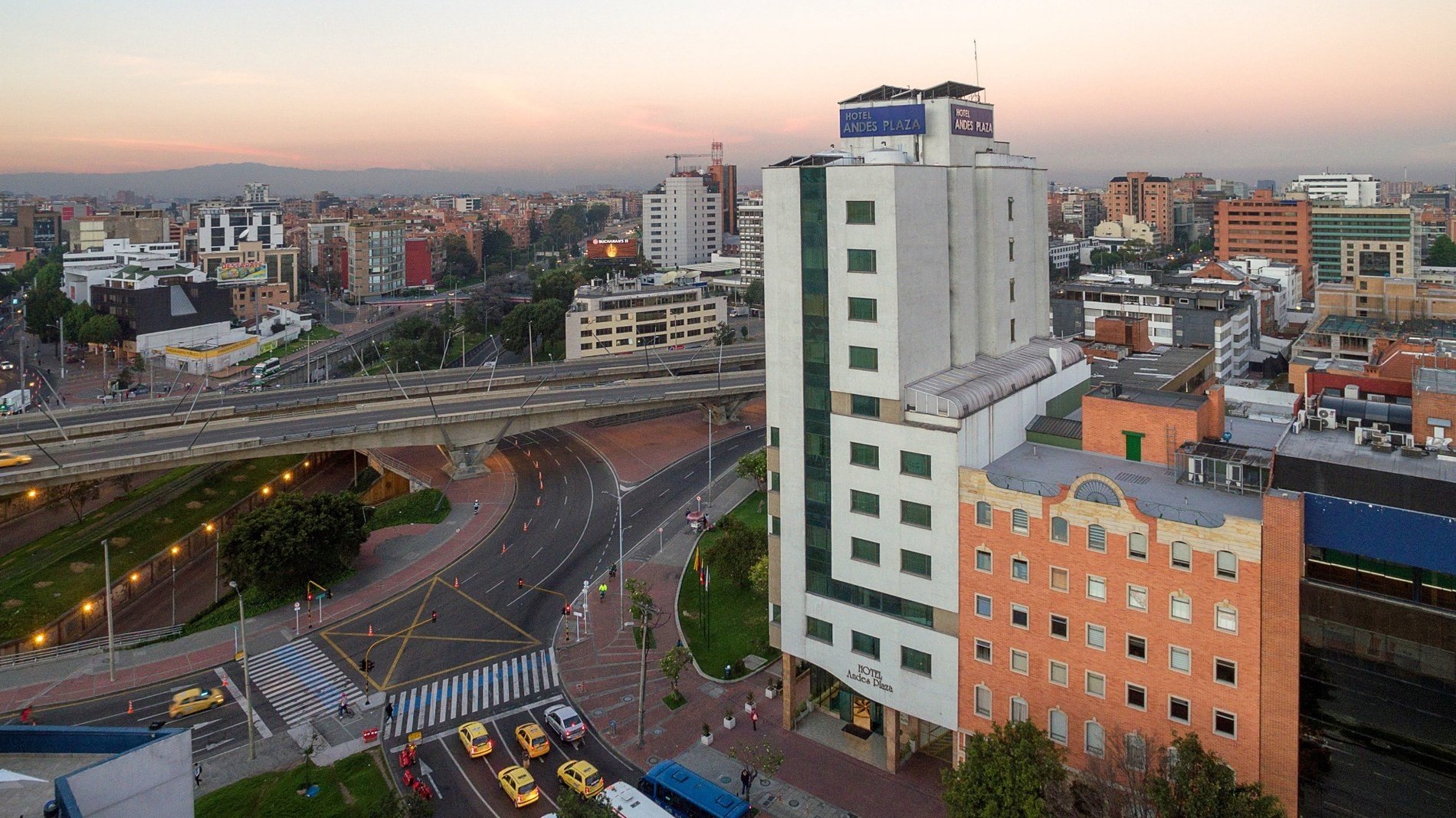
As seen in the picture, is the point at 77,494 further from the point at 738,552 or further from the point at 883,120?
the point at 883,120

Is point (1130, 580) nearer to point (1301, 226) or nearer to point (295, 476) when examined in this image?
point (295, 476)

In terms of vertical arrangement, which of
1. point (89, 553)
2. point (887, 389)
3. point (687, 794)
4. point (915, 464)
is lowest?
point (687, 794)

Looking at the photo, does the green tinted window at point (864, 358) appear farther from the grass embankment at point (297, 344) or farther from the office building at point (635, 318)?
the grass embankment at point (297, 344)

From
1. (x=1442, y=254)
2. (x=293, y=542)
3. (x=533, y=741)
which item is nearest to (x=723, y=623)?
(x=533, y=741)

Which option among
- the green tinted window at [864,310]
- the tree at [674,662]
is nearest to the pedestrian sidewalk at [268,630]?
the tree at [674,662]

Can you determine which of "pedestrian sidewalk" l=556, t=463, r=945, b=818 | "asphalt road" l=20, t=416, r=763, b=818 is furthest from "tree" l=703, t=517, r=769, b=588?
"asphalt road" l=20, t=416, r=763, b=818
